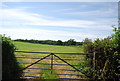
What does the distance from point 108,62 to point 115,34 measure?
131 cm

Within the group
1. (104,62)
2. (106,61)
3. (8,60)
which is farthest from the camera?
(104,62)

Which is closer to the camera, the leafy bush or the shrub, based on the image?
the leafy bush

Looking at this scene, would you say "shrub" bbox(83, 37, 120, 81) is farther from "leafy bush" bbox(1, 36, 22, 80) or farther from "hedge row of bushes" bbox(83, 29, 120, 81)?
"leafy bush" bbox(1, 36, 22, 80)

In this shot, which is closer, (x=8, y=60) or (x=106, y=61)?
(x=8, y=60)

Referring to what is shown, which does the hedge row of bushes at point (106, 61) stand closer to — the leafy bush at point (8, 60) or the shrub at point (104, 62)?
the shrub at point (104, 62)

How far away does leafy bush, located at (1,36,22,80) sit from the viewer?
577cm

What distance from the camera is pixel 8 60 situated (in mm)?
5930

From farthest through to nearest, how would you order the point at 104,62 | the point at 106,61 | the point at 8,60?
1. the point at 104,62
2. the point at 106,61
3. the point at 8,60

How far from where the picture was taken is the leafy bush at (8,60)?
5766mm

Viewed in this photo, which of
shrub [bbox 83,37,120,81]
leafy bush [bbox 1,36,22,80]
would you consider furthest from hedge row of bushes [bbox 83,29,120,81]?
leafy bush [bbox 1,36,22,80]

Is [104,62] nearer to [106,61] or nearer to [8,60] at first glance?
[106,61]

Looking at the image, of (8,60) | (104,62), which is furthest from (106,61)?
(8,60)

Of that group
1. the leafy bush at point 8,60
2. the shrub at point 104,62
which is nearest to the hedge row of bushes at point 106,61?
the shrub at point 104,62

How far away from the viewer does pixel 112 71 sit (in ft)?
20.1
